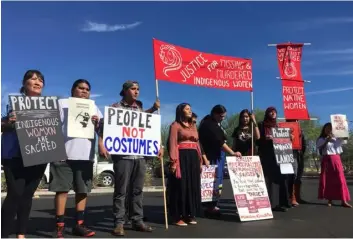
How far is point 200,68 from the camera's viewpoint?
768cm

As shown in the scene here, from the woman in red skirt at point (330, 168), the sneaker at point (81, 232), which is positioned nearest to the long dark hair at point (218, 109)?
the woman in red skirt at point (330, 168)

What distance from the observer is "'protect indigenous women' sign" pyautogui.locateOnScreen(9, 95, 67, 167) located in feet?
15.3

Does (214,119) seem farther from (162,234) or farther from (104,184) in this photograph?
(104,184)

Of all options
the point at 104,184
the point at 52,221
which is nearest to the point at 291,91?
the point at 52,221

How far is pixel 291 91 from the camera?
944cm

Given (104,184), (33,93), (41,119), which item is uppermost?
(33,93)

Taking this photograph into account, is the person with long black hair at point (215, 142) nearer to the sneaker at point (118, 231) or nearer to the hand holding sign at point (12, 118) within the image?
the sneaker at point (118, 231)

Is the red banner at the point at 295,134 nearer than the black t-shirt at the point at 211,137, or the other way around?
the black t-shirt at the point at 211,137

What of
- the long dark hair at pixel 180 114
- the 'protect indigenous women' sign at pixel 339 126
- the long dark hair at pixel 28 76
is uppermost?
the long dark hair at pixel 28 76

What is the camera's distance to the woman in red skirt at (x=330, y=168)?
9.22 meters

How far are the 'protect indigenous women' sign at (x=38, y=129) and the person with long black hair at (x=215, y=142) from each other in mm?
3162

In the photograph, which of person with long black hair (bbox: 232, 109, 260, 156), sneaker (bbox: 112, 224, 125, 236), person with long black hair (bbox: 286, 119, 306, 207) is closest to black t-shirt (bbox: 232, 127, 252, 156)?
person with long black hair (bbox: 232, 109, 260, 156)

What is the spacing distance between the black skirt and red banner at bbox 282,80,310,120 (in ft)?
10.9

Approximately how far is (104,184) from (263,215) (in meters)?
11.4
